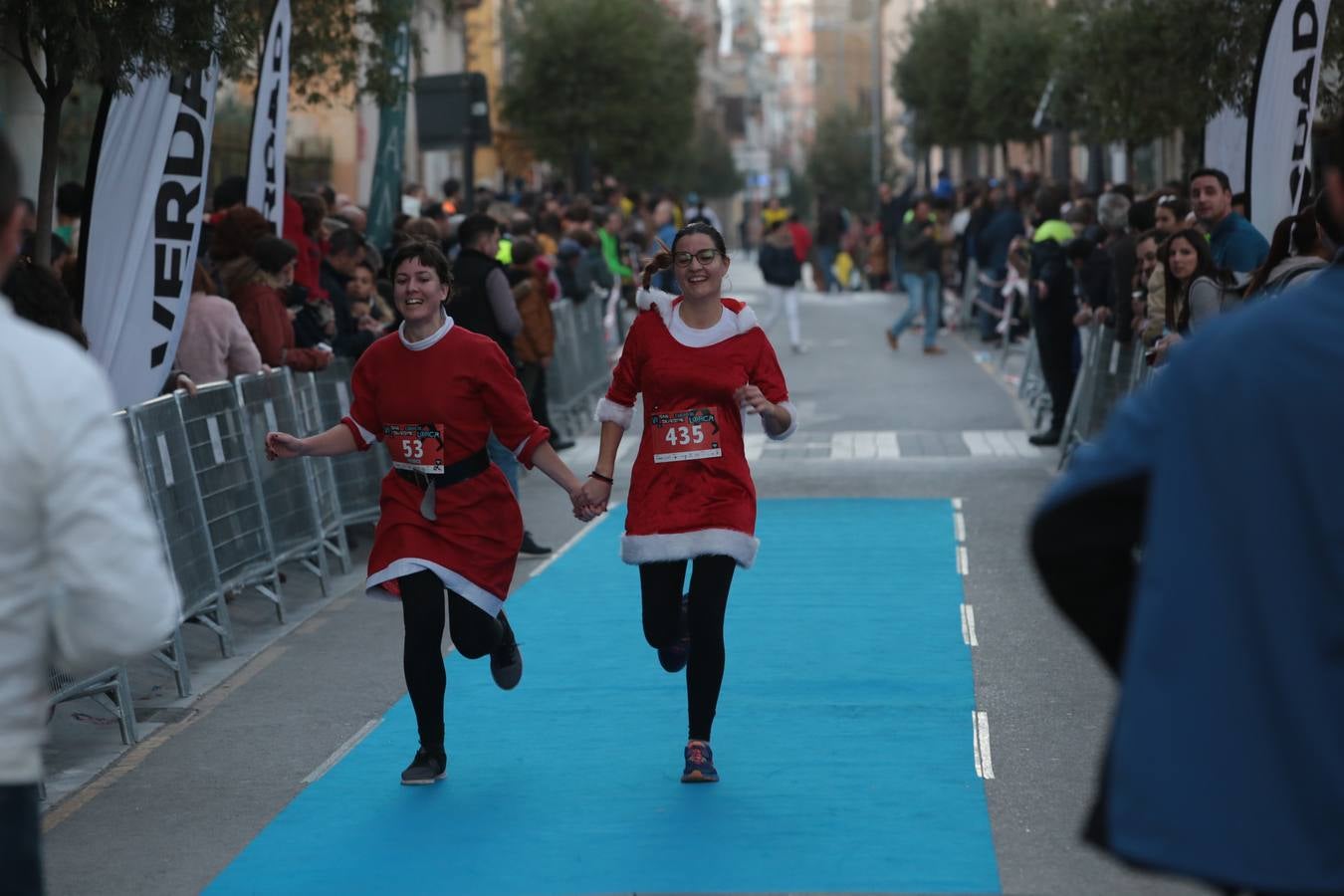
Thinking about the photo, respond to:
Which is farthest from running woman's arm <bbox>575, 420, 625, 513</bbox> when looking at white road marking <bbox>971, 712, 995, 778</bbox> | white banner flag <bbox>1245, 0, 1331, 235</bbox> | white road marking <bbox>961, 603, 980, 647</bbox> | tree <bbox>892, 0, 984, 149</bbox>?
tree <bbox>892, 0, 984, 149</bbox>

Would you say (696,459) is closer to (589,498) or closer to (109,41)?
(589,498)

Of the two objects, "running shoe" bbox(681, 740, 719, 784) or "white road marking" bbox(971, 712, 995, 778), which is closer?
"running shoe" bbox(681, 740, 719, 784)

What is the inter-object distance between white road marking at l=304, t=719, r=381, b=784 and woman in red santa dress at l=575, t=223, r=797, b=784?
1290mm

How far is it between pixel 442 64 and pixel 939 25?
40.4 ft

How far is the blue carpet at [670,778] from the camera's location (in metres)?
6.39

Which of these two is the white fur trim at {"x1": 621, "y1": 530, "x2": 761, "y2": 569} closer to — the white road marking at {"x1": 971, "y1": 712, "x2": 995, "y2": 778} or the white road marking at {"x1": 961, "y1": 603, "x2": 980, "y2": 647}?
the white road marking at {"x1": 971, "y1": 712, "x2": 995, "y2": 778}

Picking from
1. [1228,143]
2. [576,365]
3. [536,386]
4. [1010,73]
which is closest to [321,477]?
[536,386]

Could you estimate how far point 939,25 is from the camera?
172 ft

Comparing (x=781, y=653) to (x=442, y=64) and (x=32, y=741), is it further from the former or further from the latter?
(x=442, y=64)

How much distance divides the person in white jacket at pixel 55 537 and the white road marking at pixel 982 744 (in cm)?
452

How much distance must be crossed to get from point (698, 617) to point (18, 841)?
3.97 metres

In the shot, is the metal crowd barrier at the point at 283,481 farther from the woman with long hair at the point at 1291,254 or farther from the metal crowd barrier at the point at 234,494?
the woman with long hair at the point at 1291,254

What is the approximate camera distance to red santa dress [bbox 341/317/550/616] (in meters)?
7.29

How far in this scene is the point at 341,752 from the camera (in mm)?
8172
